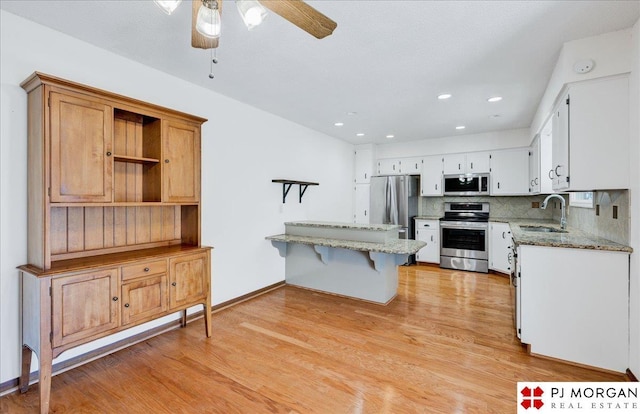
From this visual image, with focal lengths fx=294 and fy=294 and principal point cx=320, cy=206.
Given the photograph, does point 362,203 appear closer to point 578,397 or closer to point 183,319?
point 183,319

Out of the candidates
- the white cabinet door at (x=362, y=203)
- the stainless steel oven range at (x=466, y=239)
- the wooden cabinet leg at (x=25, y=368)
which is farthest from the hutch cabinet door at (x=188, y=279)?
the stainless steel oven range at (x=466, y=239)

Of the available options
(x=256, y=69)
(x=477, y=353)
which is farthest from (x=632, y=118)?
(x=256, y=69)

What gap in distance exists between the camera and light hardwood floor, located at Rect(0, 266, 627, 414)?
1.91 metres

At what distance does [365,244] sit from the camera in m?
3.56

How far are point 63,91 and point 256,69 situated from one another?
1.50 m

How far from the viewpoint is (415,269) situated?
5.47m

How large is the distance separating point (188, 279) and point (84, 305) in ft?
2.59

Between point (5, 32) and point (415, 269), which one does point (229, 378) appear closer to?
point (5, 32)

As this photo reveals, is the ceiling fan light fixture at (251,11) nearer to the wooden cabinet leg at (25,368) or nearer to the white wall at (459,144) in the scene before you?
the wooden cabinet leg at (25,368)

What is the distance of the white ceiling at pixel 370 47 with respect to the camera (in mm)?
1957

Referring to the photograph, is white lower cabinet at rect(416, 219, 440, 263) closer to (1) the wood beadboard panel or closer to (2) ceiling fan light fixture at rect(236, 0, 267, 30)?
(1) the wood beadboard panel

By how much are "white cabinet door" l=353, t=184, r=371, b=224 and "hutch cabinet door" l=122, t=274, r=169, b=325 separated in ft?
15.1

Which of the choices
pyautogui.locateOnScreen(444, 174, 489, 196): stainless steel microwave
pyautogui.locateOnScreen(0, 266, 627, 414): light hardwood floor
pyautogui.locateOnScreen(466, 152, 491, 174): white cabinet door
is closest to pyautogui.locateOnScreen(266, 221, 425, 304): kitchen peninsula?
pyautogui.locateOnScreen(0, 266, 627, 414): light hardwood floor

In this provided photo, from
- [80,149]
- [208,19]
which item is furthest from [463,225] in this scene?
[80,149]
